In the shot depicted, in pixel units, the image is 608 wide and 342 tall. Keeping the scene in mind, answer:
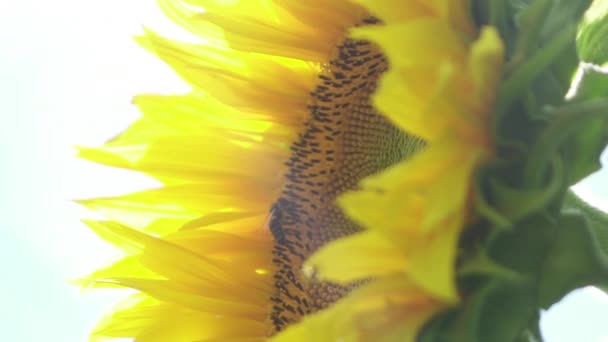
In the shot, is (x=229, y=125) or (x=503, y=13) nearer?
(x=503, y=13)

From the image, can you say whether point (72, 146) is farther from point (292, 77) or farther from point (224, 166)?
point (292, 77)

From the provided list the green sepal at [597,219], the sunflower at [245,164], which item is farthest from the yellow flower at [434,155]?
the sunflower at [245,164]

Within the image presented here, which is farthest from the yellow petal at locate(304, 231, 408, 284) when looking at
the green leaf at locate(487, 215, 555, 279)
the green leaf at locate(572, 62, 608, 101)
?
the green leaf at locate(572, 62, 608, 101)

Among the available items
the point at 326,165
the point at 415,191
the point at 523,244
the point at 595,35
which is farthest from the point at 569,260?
the point at 326,165

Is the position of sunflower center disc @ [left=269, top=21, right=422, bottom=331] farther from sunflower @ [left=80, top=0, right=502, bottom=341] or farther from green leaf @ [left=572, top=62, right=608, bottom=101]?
green leaf @ [left=572, top=62, right=608, bottom=101]

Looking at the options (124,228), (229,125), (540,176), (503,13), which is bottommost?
(124,228)

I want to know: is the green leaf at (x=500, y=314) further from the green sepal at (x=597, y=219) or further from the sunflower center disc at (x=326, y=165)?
the sunflower center disc at (x=326, y=165)

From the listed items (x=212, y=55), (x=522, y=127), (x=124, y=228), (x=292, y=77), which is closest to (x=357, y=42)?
(x=292, y=77)
